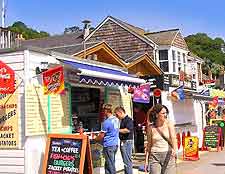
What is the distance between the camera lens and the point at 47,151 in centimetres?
982

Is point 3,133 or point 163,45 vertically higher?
point 163,45

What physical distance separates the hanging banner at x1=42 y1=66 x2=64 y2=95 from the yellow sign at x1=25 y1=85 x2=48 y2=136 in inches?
11.8

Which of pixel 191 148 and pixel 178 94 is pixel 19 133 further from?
pixel 178 94

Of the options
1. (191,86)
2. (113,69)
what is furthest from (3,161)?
(191,86)

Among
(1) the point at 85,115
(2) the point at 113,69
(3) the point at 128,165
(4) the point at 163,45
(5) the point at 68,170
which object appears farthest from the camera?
(4) the point at 163,45

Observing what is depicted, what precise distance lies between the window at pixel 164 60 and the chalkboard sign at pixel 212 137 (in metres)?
11.0

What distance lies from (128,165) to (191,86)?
1378 centimetres

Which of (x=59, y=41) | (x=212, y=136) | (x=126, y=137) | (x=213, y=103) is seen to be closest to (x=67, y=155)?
(x=126, y=137)

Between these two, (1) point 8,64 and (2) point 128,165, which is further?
(2) point 128,165

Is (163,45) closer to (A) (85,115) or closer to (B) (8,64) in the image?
(A) (85,115)

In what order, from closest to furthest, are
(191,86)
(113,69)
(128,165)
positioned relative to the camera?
(128,165) < (113,69) < (191,86)

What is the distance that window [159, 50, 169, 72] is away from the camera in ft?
101

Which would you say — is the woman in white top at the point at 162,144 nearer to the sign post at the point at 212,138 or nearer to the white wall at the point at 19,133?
the white wall at the point at 19,133

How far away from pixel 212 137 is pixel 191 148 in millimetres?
3644
